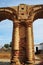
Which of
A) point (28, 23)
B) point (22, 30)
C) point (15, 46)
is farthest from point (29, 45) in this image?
point (28, 23)

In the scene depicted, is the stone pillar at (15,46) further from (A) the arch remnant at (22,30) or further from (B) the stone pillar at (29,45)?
(B) the stone pillar at (29,45)

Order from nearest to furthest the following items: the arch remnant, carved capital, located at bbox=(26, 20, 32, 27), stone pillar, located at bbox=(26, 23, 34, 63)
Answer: stone pillar, located at bbox=(26, 23, 34, 63) < the arch remnant < carved capital, located at bbox=(26, 20, 32, 27)

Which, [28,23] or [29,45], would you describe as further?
[28,23]

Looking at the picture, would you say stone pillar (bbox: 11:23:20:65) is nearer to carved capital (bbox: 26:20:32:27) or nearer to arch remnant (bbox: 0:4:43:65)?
arch remnant (bbox: 0:4:43:65)

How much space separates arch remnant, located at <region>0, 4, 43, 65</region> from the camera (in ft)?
41.8

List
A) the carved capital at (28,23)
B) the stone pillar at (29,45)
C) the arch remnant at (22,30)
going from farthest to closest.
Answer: the carved capital at (28,23)
the arch remnant at (22,30)
the stone pillar at (29,45)

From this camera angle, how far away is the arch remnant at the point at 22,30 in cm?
1273

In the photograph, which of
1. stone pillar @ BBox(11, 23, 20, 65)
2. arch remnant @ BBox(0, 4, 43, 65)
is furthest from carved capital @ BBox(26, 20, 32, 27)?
stone pillar @ BBox(11, 23, 20, 65)

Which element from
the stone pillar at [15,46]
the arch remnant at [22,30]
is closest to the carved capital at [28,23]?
the arch remnant at [22,30]

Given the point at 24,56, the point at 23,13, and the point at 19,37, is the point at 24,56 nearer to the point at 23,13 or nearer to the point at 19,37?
the point at 19,37

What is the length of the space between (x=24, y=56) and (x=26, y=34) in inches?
68.5

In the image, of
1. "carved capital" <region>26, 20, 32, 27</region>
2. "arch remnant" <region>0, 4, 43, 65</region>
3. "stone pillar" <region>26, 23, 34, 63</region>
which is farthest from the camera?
"carved capital" <region>26, 20, 32, 27</region>

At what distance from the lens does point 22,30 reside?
43.9 ft

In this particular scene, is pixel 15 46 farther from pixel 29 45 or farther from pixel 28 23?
pixel 28 23
